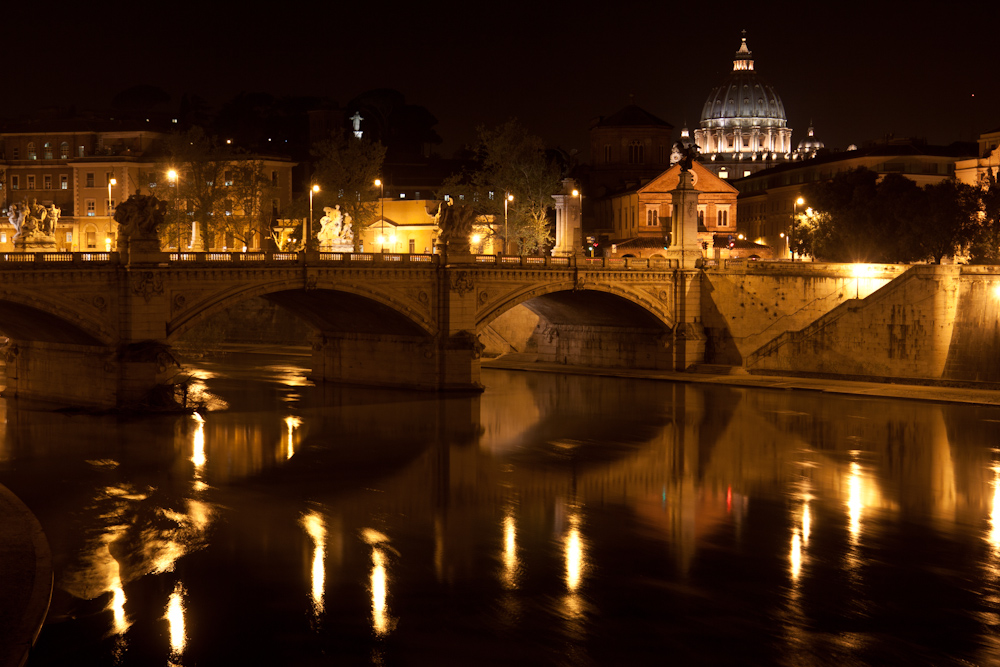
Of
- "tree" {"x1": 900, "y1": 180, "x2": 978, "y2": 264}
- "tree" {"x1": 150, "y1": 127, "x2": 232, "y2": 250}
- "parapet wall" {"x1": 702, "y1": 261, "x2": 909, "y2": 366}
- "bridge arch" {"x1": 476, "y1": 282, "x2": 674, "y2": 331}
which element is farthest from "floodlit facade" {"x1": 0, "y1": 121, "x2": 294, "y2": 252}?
"tree" {"x1": 900, "y1": 180, "x2": 978, "y2": 264}

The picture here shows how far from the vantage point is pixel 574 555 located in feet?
75.3

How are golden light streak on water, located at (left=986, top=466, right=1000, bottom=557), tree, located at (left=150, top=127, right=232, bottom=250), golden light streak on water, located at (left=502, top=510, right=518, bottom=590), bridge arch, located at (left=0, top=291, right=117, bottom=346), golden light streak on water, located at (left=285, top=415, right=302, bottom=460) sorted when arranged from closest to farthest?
golden light streak on water, located at (left=502, top=510, right=518, bottom=590)
golden light streak on water, located at (left=986, top=466, right=1000, bottom=557)
golden light streak on water, located at (left=285, top=415, right=302, bottom=460)
bridge arch, located at (left=0, top=291, right=117, bottom=346)
tree, located at (left=150, top=127, right=232, bottom=250)

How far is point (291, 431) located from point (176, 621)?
18455 mm

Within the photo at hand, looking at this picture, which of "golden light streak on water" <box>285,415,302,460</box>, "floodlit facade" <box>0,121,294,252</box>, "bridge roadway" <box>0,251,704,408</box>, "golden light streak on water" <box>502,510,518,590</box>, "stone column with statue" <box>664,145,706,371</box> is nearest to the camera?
"golden light streak on water" <box>502,510,518,590</box>

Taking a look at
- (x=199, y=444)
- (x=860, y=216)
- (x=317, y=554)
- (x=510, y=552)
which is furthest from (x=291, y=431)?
(x=860, y=216)

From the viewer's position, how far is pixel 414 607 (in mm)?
19719

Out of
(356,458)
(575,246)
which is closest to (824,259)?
(575,246)

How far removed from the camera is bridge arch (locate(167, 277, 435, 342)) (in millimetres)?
38844

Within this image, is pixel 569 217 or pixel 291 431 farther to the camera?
pixel 569 217

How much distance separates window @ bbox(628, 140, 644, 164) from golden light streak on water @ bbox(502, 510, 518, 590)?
230 feet

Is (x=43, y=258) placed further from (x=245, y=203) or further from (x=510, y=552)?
(x=245, y=203)

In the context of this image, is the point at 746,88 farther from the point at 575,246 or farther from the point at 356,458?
the point at 356,458

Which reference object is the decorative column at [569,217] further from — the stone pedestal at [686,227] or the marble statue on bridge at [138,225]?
the marble statue on bridge at [138,225]

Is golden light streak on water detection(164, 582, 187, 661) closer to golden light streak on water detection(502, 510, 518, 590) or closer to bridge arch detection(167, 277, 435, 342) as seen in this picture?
golden light streak on water detection(502, 510, 518, 590)
